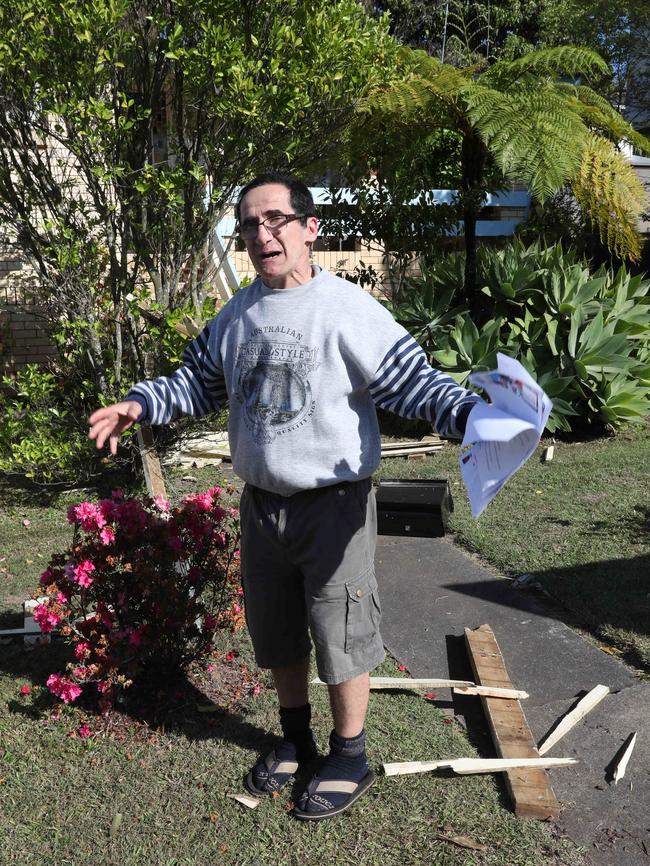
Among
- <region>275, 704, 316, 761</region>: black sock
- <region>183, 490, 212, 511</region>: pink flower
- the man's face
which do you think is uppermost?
the man's face

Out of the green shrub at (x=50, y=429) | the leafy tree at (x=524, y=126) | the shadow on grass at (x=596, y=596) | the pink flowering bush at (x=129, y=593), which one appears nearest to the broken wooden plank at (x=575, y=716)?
the shadow on grass at (x=596, y=596)

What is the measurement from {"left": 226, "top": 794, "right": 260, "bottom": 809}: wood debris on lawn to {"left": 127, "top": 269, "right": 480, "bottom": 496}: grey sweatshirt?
1181 millimetres

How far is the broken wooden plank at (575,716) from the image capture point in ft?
11.3

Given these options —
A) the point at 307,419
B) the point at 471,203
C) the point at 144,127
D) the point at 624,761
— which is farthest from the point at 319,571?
the point at 471,203

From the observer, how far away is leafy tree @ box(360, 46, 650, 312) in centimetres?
736

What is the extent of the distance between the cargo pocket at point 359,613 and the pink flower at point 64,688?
4.16 ft

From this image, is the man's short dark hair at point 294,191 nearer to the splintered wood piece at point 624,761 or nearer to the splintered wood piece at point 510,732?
the splintered wood piece at point 510,732

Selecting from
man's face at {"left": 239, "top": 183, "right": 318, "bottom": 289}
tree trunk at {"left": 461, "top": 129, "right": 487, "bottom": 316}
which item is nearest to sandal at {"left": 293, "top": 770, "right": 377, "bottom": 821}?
man's face at {"left": 239, "top": 183, "right": 318, "bottom": 289}

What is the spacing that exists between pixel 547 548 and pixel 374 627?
295 centimetres

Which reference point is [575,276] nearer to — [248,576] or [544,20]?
[248,576]

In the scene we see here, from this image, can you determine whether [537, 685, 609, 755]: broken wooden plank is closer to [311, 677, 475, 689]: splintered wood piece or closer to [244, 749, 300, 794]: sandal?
[311, 677, 475, 689]: splintered wood piece

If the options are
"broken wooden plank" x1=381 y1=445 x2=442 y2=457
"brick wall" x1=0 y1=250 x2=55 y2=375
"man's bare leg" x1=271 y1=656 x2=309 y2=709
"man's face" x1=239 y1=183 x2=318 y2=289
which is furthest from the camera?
"brick wall" x1=0 y1=250 x2=55 y2=375

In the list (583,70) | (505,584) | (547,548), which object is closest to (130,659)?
(505,584)

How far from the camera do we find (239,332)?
9.22ft
